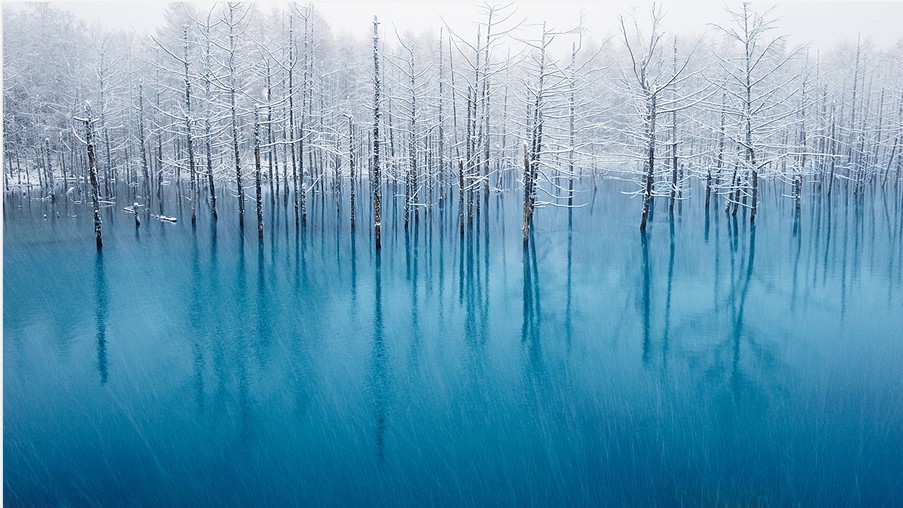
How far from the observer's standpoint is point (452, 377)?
11469mm

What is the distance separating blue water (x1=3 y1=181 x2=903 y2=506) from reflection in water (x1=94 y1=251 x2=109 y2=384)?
11 cm

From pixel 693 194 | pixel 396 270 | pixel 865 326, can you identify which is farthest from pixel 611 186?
pixel 865 326

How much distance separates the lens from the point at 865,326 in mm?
14055

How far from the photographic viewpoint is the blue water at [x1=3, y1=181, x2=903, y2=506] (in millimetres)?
7828

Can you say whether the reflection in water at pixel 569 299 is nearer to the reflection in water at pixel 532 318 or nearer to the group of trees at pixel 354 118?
the reflection in water at pixel 532 318

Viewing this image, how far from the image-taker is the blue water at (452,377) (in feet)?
25.7

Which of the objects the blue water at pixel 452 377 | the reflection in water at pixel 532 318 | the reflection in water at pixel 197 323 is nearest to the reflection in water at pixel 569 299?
the blue water at pixel 452 377

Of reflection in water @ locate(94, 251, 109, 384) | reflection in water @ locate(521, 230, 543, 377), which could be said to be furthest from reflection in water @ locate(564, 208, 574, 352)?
reflection in water @ locate(94, 251, 109, 384)

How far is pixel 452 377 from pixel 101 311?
10249mm

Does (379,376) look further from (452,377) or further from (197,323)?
(197,323)

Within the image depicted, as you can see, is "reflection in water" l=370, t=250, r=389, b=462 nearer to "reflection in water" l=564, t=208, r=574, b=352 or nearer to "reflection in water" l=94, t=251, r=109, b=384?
"reflection in water" l=564, t=208, r=574, b=352

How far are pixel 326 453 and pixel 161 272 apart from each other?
48.0 feet

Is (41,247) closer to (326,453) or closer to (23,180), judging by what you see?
(326,453)

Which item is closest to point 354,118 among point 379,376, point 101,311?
point 101,311
